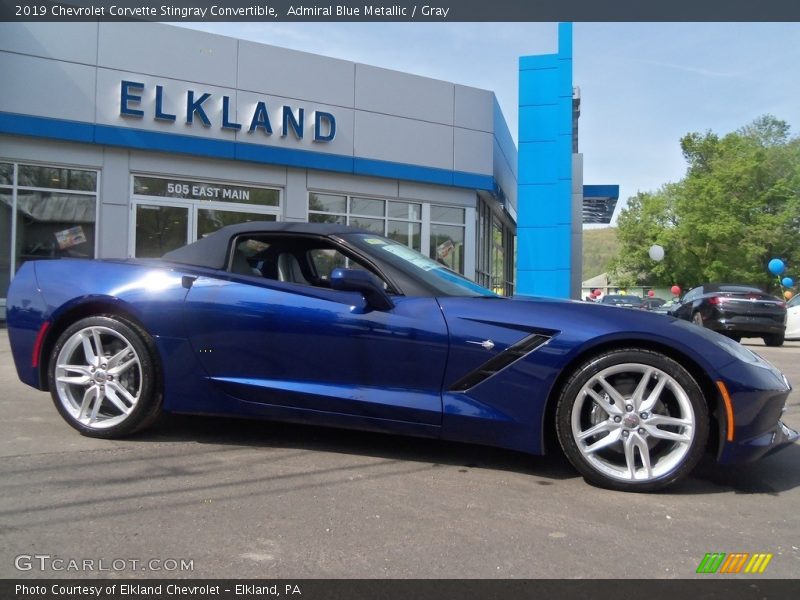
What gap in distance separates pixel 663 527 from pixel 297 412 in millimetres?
1889

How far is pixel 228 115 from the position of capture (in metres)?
13.8

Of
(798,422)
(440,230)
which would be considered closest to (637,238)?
(440,230)

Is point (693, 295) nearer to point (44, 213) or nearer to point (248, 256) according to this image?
point (248, 256)

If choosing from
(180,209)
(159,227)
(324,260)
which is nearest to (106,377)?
(324,260)

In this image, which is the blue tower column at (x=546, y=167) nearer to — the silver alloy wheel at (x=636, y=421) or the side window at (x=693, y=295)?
the side window at (x=693, y=295)

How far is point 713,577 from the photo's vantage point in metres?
2.32

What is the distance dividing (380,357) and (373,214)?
1261cm

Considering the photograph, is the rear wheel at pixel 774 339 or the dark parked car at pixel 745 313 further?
the rear wheel at pixel 774 339

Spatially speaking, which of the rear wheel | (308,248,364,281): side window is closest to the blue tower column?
the rear wheel

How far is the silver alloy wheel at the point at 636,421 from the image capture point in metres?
3.11

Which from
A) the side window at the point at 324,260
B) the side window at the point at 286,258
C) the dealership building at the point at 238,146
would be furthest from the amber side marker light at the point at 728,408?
the dealership building at the point at 238,146

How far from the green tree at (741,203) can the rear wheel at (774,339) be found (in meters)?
33.1

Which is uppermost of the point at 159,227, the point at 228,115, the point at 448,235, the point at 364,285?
the point at 228,115
